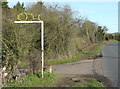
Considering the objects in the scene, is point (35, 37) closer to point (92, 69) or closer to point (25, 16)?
point (25, 16)

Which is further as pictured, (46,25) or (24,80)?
(46,25)

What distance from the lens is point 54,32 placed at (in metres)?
19.4

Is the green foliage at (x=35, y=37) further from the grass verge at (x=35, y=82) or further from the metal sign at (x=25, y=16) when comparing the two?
the grass verge at (x=35, y=82)

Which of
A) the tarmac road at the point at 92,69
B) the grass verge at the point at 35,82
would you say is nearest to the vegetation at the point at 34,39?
the grass verge at the point at 35,82

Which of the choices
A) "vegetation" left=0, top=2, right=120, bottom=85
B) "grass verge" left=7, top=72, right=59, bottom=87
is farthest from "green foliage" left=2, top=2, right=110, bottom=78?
"grass verge" left=7, top=72, right=59, bottom=87

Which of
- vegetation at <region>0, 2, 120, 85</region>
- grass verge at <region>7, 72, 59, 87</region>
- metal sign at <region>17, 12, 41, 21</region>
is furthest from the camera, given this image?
metal sign at <region>17, 12, 41, 21</region>

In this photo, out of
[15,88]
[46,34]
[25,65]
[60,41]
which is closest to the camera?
[15,88]

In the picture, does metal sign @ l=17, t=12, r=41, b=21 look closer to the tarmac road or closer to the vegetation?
the vegetation

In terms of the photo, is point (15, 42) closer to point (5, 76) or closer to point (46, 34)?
point (5, 76)

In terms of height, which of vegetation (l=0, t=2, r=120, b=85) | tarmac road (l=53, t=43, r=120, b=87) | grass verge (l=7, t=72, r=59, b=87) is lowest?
tarmac road (l=53, t=43, r=120, b=87)

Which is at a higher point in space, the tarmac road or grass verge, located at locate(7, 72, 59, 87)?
grass verge, located at locate(7, 72, 59, 87)

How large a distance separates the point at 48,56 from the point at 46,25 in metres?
2.47

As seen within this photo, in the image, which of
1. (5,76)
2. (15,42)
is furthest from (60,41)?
(5,76)

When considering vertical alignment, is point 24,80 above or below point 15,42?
below
